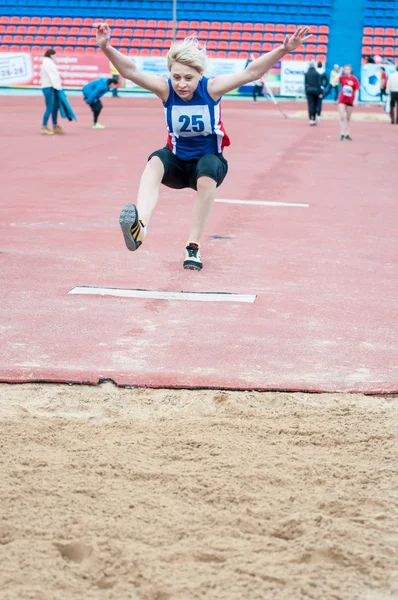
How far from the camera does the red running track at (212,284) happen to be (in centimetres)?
427

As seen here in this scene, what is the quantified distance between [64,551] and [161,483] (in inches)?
20.8

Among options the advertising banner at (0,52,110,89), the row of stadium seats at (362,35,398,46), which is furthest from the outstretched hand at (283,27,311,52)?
the row of stadium seats at (362,35,398,46)

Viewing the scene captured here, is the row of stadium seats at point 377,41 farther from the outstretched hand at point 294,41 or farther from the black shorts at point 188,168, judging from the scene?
the outstretched hand at point 294,41

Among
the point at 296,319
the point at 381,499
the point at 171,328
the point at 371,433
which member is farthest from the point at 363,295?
the point at 381,499

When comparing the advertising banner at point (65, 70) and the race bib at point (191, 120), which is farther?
the advertising banner at point (65, 70)

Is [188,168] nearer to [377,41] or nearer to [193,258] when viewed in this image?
[193,258]

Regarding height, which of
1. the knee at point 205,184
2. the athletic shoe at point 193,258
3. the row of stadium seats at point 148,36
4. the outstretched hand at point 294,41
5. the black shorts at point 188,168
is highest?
the row of stadium seats at point 148,36

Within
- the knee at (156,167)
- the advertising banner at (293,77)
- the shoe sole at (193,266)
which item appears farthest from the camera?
the advertising banner at (293,77)

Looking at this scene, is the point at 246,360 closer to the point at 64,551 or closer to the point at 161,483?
the point at 161,483

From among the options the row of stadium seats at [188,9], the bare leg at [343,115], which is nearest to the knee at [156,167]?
the bare leg at [343,115]

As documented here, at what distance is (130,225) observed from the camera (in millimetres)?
5504

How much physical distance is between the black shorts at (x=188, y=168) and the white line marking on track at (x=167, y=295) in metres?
1.01

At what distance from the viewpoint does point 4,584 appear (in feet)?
7.64

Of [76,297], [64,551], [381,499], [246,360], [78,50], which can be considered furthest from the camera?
[78,50]
